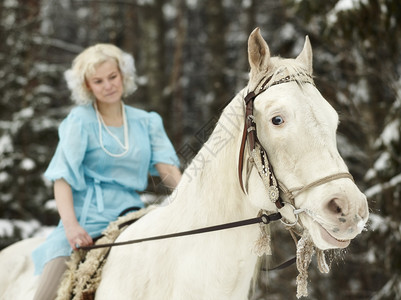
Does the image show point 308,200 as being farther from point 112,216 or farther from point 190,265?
point 112,216

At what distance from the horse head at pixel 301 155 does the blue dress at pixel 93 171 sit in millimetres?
1130

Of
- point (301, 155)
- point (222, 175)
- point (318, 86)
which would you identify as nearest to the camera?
point (301, 155)

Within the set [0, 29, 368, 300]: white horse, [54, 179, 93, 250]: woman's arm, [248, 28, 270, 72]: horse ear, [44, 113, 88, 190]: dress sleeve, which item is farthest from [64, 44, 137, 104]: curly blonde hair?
[248, 28, 270, 72]: horse ear

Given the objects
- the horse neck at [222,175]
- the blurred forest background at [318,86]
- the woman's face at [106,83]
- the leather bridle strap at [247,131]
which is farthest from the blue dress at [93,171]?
the leather bridle strap at [247,131]

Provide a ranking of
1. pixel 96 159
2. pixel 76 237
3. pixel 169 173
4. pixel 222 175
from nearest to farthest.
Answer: pixel 222 175 < pixel 76 237 < pixel 96 159 < pixel 169 173

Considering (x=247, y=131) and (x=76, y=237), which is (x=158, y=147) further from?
(x=247, y=131)

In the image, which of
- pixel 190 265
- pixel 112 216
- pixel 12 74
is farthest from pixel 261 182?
pixel 12 74

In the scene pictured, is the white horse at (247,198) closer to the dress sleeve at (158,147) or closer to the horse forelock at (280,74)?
the horse forelock at (280,74)

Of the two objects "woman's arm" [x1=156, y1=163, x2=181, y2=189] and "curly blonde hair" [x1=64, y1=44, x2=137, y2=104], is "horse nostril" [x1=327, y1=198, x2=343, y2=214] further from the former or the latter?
"curly blonde hair" [x1=64, y1=44, x2=137, y2=104]

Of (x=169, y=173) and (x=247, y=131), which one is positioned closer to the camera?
(x=247, y=131)

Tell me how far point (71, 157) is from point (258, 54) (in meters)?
1.27

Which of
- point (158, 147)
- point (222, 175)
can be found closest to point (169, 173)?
point (158, 147)

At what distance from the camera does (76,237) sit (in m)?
2.41

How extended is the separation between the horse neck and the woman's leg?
961mm
